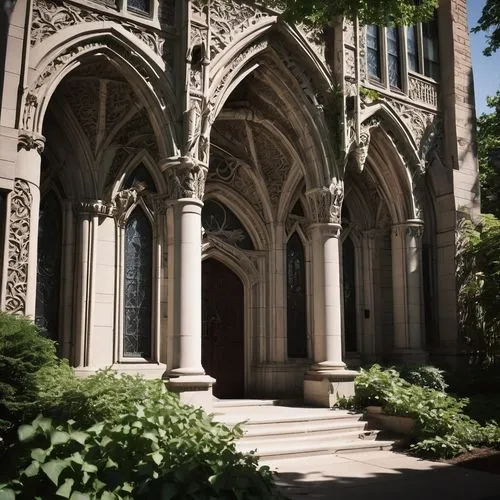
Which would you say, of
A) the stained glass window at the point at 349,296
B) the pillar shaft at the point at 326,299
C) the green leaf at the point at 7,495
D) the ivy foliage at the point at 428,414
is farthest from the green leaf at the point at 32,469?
the stained glass window at the point at 349,296

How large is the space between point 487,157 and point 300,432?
29.6 feet

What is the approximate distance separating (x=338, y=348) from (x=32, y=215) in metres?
6.50

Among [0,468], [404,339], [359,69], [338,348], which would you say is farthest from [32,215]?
[404,339]

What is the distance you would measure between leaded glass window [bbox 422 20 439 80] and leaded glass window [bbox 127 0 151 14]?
7.56 m

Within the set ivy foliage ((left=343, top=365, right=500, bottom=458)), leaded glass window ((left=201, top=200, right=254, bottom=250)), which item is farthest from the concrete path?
leaded glass window ((left=201, top=200, right=254, bottom=250))

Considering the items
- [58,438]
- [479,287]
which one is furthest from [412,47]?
[58,438]

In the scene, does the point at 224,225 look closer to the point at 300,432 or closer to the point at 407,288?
the point at 407,288

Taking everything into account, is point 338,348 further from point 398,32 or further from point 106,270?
point 398,32

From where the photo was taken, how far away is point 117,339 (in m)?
11.8

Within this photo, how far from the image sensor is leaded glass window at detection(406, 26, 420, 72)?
49.6ft

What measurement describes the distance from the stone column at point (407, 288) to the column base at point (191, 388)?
5597mm

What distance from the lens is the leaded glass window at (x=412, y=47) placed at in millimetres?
15125

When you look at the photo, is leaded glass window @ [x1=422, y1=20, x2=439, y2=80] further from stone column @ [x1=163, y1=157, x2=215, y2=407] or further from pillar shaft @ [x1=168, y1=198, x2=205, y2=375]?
pillar shaft @ [x1=168, y1=198, x2=205, y2=375]

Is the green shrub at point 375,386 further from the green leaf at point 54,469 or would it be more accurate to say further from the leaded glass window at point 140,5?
the leaded glass window at point 140,5
